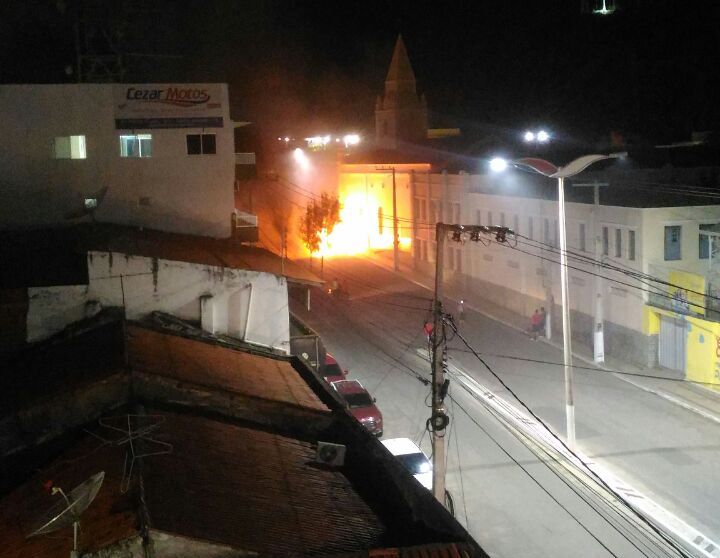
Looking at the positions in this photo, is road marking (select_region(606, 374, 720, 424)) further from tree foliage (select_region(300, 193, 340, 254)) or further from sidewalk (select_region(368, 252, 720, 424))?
tree foliage (select_region(300, 193, 340, 254))

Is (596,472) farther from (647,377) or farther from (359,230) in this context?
(359,230)

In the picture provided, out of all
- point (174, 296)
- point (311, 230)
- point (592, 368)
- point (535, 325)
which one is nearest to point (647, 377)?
point (592, 368)

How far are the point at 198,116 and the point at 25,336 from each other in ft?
27.3

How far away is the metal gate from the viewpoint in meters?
22.6

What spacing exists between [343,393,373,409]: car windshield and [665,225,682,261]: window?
10532 mm

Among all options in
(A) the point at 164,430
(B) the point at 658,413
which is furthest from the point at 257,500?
(B) the point at 658,413

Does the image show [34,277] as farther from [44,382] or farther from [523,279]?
[523,279]

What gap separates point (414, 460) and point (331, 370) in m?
6.31

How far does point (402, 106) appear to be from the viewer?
184 ft

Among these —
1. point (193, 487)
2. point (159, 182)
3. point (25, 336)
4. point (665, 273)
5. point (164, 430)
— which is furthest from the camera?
point (665, 273)

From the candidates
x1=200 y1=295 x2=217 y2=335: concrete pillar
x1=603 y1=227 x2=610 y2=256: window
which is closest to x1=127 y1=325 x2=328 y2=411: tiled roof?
x1=200 y1=295 x2=217 y2=335: concrete pillar

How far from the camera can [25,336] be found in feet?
46.5

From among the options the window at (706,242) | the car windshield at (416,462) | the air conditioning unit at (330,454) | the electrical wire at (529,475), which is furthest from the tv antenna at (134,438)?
the window at (706,242)

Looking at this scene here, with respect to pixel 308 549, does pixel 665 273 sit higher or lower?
higher
